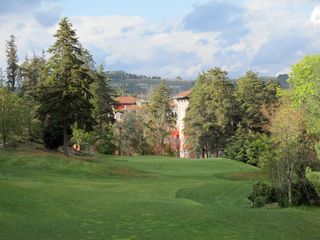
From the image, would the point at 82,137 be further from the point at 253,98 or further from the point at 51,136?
the point at 253,98

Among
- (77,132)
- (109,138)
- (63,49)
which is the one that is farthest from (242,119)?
(63,49)

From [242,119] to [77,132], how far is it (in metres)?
28.8

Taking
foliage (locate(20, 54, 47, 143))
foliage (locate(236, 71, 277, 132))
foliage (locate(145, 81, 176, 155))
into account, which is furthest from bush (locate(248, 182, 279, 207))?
foliage (locate(145, 81, 176, 155))

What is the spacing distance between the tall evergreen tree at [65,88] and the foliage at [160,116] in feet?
166

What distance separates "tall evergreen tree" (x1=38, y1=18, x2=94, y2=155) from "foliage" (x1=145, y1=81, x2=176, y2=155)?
166ft

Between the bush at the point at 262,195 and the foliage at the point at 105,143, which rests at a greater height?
the foliage at the point at 105,143

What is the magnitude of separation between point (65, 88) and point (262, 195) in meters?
31.5

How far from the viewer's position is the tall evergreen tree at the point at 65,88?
51.7 metres

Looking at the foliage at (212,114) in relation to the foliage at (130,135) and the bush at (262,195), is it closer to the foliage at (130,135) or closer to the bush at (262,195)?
the foliage at (130,135)

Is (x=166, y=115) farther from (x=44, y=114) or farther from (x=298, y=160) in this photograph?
(x=298, y=160)

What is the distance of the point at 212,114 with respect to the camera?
84250 millimetres

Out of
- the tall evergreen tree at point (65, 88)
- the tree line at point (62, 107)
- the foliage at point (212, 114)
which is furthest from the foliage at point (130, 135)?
the tall evergreen tree at point (65, 88)

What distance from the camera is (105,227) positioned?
650 inches

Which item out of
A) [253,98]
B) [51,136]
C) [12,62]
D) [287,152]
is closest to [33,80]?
[12,62]
